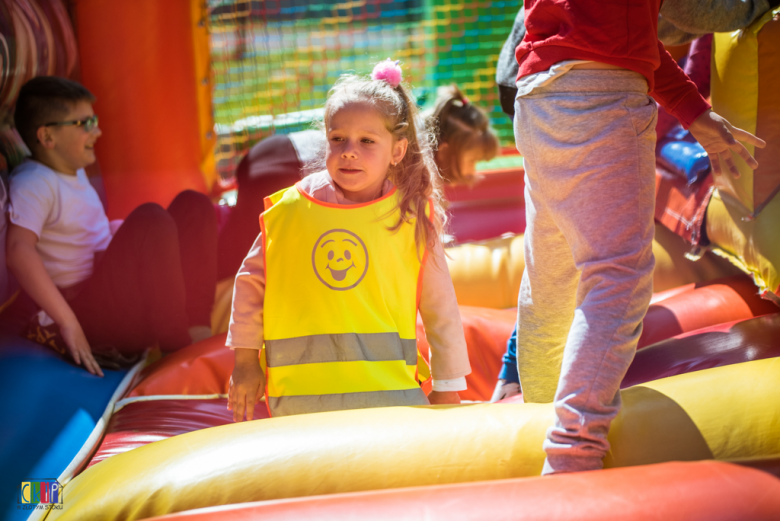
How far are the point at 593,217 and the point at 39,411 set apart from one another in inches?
Answer: 45.3

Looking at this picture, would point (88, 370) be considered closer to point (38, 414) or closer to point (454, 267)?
point (38, 414)

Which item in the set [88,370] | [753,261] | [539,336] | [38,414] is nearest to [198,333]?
[88,370]

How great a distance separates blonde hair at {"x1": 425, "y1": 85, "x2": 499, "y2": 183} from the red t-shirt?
129 cm

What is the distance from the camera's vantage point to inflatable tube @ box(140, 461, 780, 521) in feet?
2.33

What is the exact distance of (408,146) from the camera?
1.25 metres

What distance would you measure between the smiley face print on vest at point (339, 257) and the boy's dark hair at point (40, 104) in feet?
3.26

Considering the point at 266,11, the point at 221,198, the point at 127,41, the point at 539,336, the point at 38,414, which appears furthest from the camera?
Answer: the point at 266,11

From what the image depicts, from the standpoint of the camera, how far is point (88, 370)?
1558 millimetres

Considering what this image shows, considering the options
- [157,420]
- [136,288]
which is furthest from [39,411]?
[136,288]

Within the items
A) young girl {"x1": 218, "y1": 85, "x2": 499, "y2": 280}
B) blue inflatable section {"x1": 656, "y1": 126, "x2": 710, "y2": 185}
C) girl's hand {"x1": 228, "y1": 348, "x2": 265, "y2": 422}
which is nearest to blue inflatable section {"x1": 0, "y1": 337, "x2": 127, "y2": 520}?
girl's hand {"x1": 228, "y1": 348, "x2": 265, "y2": 422}

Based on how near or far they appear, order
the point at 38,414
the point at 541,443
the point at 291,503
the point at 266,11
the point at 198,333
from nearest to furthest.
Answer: the point at 291,503, the point at 541,443, the point at 38,414, the point at 198,333, the point at 266,11

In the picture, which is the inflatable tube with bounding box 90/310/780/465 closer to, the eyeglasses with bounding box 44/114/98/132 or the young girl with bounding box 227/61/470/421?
the young girl with bounding box 227/61/470/421

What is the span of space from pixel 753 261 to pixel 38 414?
163 centimetres

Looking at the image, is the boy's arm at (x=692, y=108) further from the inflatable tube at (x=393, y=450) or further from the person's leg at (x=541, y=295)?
the inflatable tube at (x=393, y=450)
